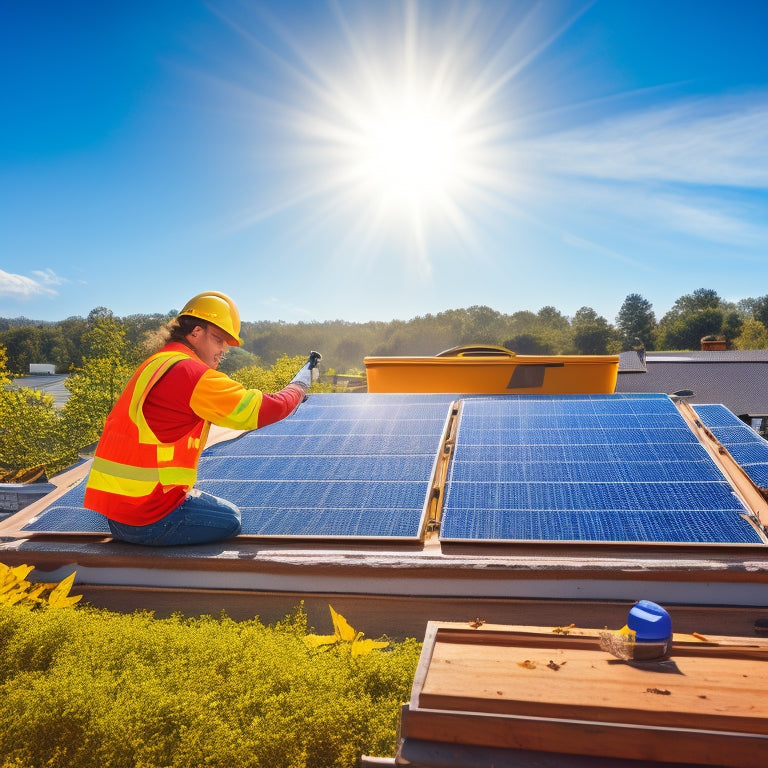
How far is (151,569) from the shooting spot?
4465 millimetres

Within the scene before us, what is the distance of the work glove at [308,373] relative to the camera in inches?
184

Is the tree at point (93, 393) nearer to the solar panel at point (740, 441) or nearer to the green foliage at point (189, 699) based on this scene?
the green foliage at point (189, 699)

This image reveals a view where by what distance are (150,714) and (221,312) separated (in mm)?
2513

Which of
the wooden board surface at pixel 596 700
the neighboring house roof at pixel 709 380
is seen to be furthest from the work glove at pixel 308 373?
the neighboring house roof at pixel 709 380

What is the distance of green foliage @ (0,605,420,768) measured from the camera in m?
2.60

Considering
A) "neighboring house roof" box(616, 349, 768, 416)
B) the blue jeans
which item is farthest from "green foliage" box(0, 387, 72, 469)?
"neighboring house roof" box(616, 349, 768, 416)

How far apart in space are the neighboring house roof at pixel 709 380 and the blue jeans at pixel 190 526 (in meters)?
18.0

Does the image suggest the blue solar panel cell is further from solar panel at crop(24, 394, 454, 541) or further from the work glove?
the work glove

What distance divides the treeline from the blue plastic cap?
67078 mm

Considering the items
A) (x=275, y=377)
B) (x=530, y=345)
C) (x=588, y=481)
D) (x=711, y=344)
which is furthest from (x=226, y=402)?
(x=530, y=345)

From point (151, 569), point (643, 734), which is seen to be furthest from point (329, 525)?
point (643, 734)

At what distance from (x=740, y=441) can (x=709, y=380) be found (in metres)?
17.9

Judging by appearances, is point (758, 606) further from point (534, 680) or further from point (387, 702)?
point (387, 702)

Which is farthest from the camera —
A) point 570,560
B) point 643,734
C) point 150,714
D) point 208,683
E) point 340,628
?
point 570,560
